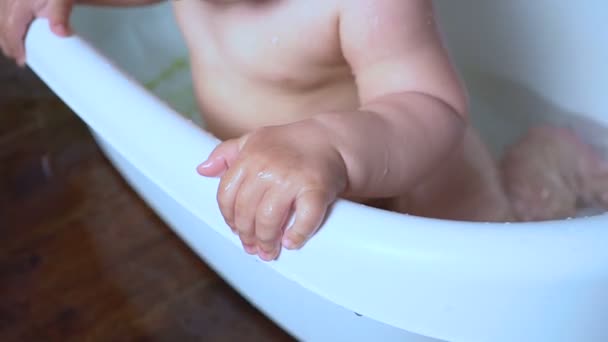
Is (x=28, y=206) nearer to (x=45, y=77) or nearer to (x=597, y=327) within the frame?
(x=45, y=77)

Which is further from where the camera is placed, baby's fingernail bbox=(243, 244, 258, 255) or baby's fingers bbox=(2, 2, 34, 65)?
baby's fingers bbox=(2, 2, 34, 65)

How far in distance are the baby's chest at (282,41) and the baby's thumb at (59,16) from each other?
14cm

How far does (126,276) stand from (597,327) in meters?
0.58

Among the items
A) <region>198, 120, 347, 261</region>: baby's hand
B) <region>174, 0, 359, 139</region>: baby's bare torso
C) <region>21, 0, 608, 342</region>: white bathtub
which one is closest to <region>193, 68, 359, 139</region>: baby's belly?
<region>174, 0, 359, 139</region>: baby's bare torso

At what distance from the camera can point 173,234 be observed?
92 cm

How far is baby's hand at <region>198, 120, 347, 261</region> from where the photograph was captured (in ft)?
1.43

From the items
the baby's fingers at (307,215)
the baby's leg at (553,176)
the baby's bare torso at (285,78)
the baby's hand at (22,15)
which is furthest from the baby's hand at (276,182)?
the baby's leg at (553,176)

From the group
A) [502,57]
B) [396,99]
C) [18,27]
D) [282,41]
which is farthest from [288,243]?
[502,57]

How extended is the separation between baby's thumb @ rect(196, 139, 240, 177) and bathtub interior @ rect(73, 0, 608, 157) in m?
0.56

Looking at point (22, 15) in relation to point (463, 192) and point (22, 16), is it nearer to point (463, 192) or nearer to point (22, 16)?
point (22, 16)

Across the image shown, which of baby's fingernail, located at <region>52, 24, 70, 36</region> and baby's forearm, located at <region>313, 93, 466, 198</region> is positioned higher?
baby's forearm, located at <region>313, 93, 466, 198</region>

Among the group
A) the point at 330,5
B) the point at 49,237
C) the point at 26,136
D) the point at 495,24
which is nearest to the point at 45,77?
the point at 330,5

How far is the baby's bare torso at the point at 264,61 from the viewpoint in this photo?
25.4 inches

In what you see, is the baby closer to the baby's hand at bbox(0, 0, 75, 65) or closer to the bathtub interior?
the baby's hand at bbox(0, 0, 75, 65)
